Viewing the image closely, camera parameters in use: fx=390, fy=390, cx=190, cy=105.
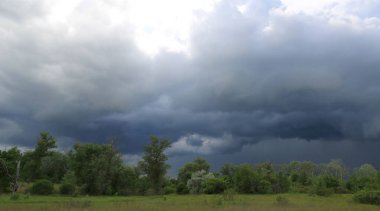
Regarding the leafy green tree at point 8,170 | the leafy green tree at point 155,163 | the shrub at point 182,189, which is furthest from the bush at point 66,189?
the shrub at point 182,189

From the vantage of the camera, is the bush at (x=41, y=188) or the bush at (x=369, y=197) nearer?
the bush at (x=369, y=197)

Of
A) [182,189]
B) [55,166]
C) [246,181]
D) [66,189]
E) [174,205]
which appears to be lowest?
[182,189]

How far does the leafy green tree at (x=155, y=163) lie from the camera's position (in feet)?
284

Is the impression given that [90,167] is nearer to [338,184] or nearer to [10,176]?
[10,176]

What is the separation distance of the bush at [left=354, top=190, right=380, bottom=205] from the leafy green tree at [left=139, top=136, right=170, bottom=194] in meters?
42.4

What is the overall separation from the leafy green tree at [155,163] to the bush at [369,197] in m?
42.4

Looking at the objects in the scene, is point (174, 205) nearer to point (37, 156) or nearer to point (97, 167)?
point (97, 167)

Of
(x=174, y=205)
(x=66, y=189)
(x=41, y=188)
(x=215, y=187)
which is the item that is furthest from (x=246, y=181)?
(x=174, y=205)

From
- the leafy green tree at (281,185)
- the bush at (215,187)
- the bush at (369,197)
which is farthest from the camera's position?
the leafy green tree at (281,185)

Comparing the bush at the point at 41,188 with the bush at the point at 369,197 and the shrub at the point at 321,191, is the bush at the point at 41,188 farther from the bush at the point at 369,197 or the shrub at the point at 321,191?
the bush at the point at 369,197

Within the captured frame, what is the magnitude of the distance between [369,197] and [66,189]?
51.3m

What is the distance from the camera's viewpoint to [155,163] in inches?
3415

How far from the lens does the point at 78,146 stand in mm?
85438

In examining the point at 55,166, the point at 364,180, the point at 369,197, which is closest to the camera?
the point at 369,197
